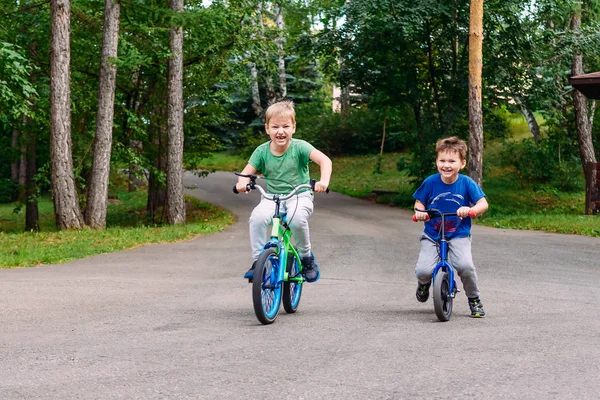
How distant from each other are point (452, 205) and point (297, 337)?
1908mm

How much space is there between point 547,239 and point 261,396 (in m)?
13.7

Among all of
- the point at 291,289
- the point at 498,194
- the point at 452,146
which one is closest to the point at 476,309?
the point at 452,146

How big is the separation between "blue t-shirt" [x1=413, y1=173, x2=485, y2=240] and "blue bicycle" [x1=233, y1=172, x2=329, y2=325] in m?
1.02

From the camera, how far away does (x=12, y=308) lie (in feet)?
27.1

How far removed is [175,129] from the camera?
25.1 metres

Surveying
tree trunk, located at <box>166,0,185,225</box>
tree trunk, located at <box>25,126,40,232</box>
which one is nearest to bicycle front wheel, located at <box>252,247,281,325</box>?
tree trunk, located at <box>166,0,185,225</box>

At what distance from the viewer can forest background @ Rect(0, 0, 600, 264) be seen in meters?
21.5

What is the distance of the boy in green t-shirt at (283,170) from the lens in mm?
7645

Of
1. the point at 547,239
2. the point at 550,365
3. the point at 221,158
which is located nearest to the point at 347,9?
the point at 547,239

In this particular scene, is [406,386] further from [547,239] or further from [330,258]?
[547,239]

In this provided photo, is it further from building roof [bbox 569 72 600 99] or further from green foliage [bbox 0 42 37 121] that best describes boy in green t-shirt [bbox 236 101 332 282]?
building roof [bbox 569 72 600 99]

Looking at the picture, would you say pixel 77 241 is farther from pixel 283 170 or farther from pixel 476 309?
pixel 476 309

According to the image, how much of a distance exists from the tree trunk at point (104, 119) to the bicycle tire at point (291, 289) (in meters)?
13.9

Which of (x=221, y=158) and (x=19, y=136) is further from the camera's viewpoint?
(x=221, y=158)
